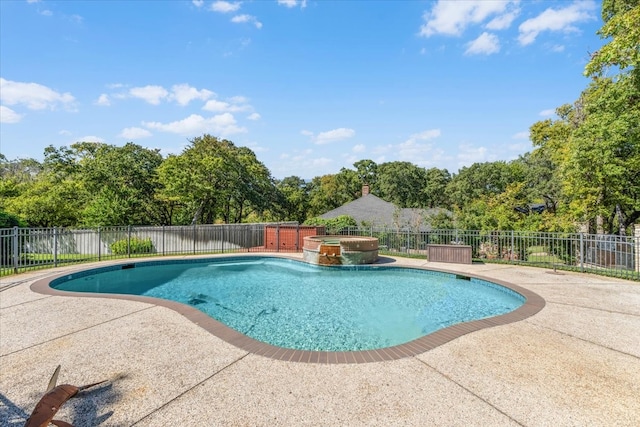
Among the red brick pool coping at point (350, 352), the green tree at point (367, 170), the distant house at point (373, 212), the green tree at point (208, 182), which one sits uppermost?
the green tree at point (367, 170)

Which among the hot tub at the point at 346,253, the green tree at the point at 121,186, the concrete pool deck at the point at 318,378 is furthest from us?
the green tree at the point at 121,186

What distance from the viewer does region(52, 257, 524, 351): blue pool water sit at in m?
6.02

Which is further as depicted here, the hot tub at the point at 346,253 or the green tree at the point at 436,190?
the green tree at the point at 436,190

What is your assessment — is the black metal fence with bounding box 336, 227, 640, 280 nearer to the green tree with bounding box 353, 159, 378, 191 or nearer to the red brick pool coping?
the red brick pool coping

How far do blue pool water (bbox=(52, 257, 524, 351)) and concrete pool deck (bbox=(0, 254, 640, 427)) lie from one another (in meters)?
1.59

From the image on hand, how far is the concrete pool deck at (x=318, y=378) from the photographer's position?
280cm

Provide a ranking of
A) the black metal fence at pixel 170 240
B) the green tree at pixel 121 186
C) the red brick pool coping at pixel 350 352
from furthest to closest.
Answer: the green tree at pixel 121 186, the black metal fence at pixel 170 240, the red brick pool coping at pixel 350 352

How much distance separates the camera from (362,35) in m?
15.1

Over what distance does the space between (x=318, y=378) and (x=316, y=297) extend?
5.08 metres

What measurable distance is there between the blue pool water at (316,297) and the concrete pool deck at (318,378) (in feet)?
5.23

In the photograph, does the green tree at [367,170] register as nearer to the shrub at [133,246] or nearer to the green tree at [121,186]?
the green tree at [121,186]

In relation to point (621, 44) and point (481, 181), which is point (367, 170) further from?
point (621, 44)

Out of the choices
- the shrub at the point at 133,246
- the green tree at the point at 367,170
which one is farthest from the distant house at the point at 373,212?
the green tree at the point at 367,170

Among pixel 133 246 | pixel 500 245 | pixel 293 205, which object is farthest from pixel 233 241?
pixel 293 205
